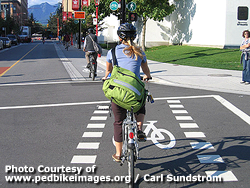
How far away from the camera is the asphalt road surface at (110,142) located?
177 inches

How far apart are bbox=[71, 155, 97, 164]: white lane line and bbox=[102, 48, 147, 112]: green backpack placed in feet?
4.27

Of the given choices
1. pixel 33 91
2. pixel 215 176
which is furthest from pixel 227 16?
pixel 215 176

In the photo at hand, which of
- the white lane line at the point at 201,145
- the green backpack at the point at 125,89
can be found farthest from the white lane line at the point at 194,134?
the green backpack at the point at 125,89

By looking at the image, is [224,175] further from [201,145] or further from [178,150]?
[201,145]

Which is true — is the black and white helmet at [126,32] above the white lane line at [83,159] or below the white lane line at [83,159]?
above

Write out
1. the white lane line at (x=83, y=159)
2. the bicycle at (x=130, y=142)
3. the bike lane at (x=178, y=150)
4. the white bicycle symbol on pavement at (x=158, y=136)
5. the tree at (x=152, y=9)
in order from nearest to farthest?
the bicycle at (x=130, y=142) → the bike lane at (x=178, y=150) → the white lane line at (x=83, y=159) → the white bicycle symbol on pavement at (x=158, y=136) → the tree at (x=152, y=9)

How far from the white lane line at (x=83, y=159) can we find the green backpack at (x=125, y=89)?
4.27 ft

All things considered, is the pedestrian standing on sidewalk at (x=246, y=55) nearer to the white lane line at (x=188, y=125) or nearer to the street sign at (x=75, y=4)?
the white lane line at (x=188, y=125)

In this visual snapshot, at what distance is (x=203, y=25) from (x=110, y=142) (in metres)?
27.2

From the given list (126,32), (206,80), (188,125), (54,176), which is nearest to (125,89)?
(126,32)

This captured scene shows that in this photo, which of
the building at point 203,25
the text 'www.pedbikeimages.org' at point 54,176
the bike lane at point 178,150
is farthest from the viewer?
the building at point 203,25

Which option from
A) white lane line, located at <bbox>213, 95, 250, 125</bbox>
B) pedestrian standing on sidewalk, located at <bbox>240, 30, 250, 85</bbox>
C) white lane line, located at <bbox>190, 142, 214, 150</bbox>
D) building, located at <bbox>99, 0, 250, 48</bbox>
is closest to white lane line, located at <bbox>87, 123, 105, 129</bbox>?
white lane line, located at <bbox>190, 142, 214, 150</bbox>

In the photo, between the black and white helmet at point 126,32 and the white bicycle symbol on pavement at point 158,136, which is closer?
the black and white helmet at point 126,32

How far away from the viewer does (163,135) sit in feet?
21.3
